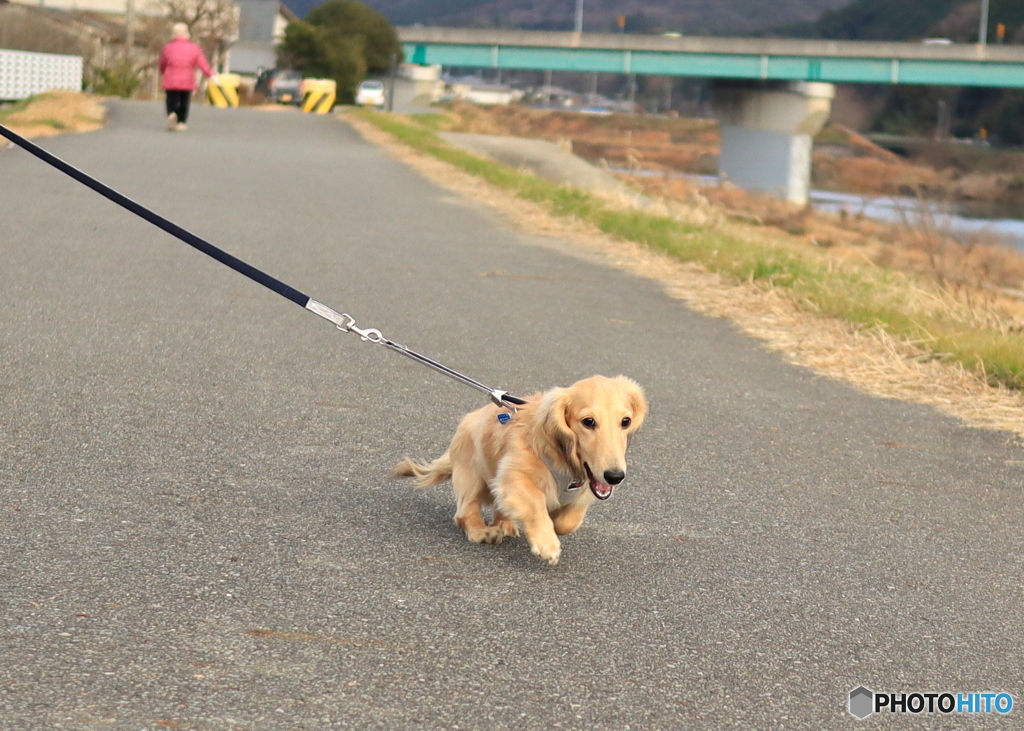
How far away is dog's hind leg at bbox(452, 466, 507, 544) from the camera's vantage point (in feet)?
12.9

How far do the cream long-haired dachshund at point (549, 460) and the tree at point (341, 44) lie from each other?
6073cm

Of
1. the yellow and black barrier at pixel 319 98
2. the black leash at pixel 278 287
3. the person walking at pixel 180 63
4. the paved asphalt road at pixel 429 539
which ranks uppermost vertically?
the yellow and black barrier at pixel 319 98

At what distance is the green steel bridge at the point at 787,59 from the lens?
197 feet

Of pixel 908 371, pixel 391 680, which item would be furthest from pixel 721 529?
pixel 908 371

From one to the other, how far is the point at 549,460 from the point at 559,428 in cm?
16

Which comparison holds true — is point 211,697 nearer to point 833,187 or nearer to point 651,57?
point 833,187

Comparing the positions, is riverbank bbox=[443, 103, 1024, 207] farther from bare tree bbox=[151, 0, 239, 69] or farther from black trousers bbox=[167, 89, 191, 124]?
bare tree bbox=[151, 0, 239, 69]

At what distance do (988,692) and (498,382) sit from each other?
3582 mm

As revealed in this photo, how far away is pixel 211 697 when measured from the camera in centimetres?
272

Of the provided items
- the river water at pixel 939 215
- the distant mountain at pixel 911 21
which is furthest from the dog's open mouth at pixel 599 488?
the distant mountain at pixel 911 21

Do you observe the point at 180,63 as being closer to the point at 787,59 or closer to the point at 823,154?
the point at 787,59

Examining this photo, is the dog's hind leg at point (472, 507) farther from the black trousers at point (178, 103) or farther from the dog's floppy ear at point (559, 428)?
the black trousers at point (178, 103)

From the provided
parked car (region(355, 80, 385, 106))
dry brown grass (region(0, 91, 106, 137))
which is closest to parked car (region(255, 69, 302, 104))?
parked car (region(355, 80, 385, 106))

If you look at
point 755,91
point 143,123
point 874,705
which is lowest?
point 874,705
